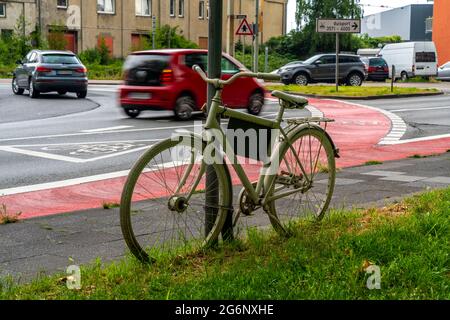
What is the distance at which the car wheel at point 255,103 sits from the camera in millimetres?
18125

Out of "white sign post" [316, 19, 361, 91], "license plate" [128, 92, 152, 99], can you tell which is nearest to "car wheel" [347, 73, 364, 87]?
"white sign post" [316, 19, 361, 91]

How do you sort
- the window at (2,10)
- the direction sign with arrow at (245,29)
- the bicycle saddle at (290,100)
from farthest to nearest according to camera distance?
the window at (2,10)
the direction sign with arrow at (245,29)
the bicycle saddle at (290,100)

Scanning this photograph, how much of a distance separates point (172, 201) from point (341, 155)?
7108 mm

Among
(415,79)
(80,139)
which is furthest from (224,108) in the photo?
(415,79)

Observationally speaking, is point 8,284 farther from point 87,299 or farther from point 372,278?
point 372,278

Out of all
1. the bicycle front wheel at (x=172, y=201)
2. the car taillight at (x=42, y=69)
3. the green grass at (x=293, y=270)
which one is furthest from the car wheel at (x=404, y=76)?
the bicycle front wheel at (x=172, y=201)

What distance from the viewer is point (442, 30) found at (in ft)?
207

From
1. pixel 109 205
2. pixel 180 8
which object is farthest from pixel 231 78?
pixel 180 8

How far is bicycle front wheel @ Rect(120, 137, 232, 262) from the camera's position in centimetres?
438

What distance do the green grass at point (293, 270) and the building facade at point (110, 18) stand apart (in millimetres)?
Result: 41431

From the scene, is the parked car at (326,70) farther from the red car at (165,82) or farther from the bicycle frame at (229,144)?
the bicycle frame at (229,144)

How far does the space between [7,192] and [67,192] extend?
66cm

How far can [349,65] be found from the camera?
1443 inches

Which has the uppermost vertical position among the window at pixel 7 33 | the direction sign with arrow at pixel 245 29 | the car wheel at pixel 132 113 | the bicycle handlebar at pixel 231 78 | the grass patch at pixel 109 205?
the window at pixel 7 33
